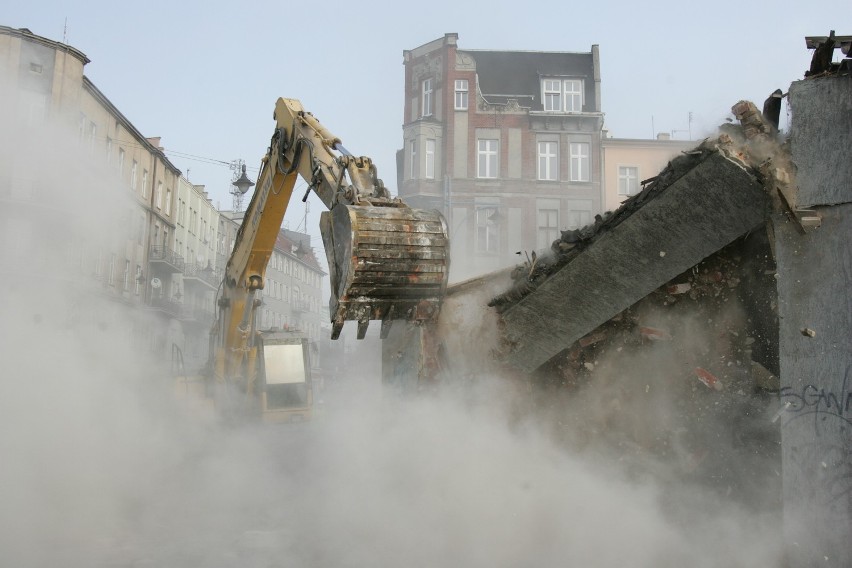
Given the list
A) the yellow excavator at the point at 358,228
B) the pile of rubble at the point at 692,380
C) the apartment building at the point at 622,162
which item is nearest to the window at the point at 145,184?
the apartment building at the point at 622,162

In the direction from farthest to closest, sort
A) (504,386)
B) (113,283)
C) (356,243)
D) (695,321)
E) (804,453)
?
(113,283) → (504,386) → (695,321) → (356,243) → (804,453)

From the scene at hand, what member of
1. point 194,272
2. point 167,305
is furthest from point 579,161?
point 194,272

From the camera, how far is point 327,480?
24.4ft

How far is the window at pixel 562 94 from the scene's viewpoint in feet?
95.8

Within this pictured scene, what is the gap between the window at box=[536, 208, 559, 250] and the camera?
27719 millimetres

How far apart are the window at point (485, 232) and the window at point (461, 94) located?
419 centimetres

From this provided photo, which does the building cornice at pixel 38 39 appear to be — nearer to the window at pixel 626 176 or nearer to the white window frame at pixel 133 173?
the white window frame at pixel 133 173

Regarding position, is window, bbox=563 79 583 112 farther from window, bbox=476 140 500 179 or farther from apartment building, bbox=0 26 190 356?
apartment building, bbox=0 26 190 356

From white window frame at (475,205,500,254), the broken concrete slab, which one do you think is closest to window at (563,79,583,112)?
white window frame at (475,205,500,254)

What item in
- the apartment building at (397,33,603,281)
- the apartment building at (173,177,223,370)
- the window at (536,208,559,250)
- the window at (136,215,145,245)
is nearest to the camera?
the apartment building at (397,33,603,281)

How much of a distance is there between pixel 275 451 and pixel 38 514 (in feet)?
17.6

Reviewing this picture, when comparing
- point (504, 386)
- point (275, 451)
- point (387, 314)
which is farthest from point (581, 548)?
point (275, 451)

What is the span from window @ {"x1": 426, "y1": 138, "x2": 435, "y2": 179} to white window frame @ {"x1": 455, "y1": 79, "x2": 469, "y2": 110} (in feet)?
5.73

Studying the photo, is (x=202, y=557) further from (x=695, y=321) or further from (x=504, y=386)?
(x=695, y=321)
